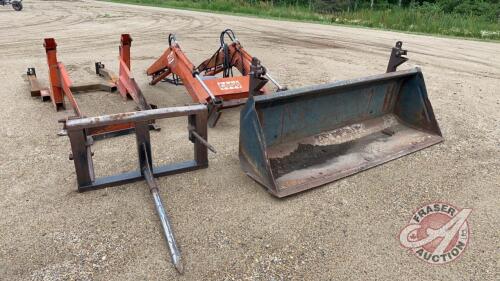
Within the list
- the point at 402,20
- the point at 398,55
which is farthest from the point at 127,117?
the point at 402,20

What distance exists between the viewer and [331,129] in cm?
371

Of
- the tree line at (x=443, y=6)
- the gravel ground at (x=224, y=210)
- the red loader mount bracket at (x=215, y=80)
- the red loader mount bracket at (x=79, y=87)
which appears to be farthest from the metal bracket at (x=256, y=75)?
the tree line at (x=443, y=6)

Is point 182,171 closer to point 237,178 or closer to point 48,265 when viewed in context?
point 237,178

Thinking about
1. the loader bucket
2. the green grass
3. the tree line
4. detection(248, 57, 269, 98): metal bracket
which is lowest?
the loader bucket

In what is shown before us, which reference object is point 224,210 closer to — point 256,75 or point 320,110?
point 256,75

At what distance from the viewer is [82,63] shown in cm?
726

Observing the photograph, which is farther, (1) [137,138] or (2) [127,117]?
(1) [137,138]

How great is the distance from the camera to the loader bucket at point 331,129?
3.04 m

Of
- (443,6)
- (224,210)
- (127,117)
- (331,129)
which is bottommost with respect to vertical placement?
(224,210)

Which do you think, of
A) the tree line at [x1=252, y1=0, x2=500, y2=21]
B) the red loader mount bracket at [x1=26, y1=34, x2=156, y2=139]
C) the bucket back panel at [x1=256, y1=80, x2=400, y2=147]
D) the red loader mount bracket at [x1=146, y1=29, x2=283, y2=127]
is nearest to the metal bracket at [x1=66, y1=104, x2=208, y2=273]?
the bucket back panel at [x1=256, y1=80, x2=400, y2=147]

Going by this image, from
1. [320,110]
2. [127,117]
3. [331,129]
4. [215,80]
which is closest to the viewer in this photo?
[127,117]

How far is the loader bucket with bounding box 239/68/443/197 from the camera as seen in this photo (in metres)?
3.04

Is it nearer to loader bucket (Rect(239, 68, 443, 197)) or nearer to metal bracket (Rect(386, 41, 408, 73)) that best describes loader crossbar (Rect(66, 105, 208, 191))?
loader bucket (Rect(239, 68, 443, 197))

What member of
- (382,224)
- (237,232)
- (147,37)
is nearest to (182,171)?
(237,232)
